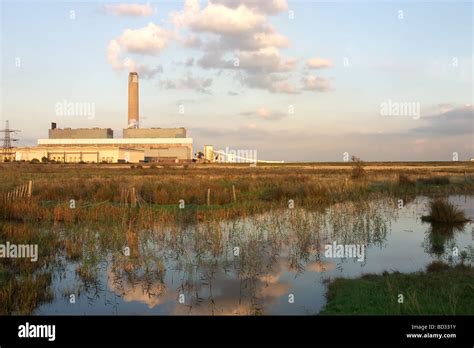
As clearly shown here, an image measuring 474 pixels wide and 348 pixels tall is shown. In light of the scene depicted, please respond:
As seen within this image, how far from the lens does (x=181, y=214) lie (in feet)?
61.6

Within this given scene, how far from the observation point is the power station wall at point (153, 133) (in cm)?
14112

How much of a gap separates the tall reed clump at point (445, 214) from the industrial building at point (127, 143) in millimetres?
110393

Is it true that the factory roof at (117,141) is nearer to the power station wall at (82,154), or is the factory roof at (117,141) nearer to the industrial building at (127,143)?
the industrial building at (127,143)

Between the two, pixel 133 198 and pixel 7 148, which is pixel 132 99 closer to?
pixel 7 148

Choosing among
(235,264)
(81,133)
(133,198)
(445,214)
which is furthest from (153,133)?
(235,264)

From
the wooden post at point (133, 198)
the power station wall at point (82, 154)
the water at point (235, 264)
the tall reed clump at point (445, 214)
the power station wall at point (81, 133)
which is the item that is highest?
the power station wall at point (81, 133)

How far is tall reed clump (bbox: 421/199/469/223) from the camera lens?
1688 cm

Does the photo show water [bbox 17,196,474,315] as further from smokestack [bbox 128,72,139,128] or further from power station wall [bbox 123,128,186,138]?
smokestack [bbox 128,72,139,128]

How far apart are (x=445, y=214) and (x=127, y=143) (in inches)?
5086

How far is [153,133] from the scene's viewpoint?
465 feet

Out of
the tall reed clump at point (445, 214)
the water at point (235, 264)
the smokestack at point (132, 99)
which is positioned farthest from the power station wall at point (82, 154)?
the tall reed clump at point (445, 214)
